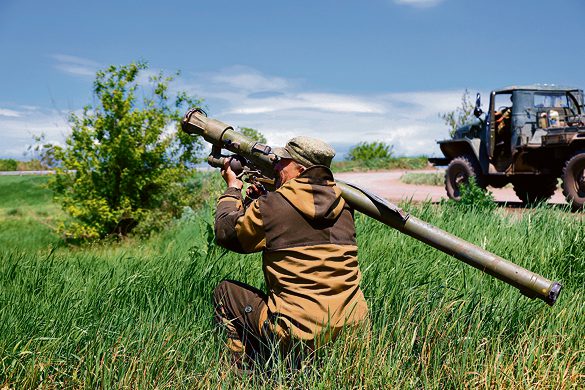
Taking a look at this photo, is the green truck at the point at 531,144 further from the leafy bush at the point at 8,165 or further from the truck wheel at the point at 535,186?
the leafy bush at the point at 8,165

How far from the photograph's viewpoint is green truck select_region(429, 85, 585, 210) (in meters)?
11.2

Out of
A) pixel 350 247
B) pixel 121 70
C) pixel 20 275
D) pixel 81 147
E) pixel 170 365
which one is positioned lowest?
pixel 170 365

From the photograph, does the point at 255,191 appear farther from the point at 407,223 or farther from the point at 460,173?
the point at 460,173

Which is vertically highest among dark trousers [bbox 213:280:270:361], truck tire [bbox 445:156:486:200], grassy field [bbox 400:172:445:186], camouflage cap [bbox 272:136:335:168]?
camouflage cap [bbox 272:136:335:168]

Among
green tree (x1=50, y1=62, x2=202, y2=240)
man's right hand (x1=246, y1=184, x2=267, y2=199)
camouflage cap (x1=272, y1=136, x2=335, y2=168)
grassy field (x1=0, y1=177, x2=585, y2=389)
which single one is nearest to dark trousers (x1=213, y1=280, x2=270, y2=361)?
grassy field (x1=0, y1=177, x2=585, y2=389)

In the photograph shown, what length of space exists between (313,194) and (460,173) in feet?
37.1

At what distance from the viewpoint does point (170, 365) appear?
3.16 meters

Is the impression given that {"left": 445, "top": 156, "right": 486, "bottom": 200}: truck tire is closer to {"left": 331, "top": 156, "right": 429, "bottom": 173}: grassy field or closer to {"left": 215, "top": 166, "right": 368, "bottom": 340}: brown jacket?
{"left": 215, "top": 166, "right": 368, "bottom": 340}: brown jacket

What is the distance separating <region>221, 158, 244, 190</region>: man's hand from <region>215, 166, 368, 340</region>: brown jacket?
1.01 feet

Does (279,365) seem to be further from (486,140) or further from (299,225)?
(486,140)

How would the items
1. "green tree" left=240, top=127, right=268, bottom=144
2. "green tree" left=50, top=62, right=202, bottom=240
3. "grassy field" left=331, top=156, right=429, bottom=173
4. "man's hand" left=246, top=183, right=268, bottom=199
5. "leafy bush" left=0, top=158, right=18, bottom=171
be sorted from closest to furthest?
"man's hand" left=246, top=183, right=268, bottom=199, "green tree" left=50, top=62, right=202, bottom=240, "green tree" left=240, top=127, right=268, bottom=144, "grassy field" left=331, top=156, right=429, bottom=173, "leafy bush" left=0, top=158, right=18, bottom=171

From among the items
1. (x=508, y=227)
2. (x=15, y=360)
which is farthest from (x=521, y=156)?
(x=15, y=360)

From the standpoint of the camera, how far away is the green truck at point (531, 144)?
11.2m

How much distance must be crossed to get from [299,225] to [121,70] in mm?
8940
